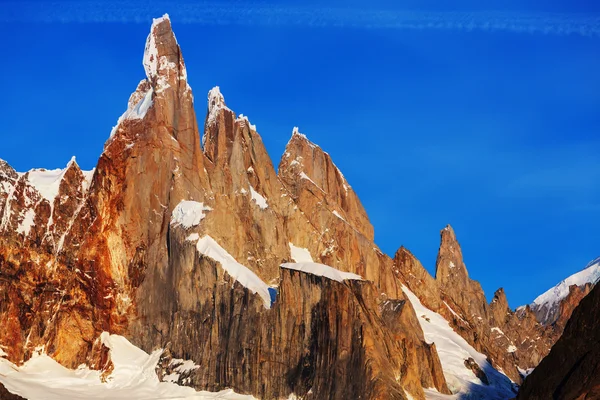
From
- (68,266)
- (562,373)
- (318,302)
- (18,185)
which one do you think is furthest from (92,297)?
(562,373)

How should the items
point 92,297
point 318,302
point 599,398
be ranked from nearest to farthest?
point 599,398 → point 318,302 → point 92,297

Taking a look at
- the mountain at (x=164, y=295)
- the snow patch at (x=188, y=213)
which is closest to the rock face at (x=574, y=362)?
the mountain at (x=164, y=295)

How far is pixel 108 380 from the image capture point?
602 feet

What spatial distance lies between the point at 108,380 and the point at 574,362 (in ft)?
319

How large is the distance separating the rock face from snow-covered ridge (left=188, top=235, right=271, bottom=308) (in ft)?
277

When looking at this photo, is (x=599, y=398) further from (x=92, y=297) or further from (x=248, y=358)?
(x=92, y=297)

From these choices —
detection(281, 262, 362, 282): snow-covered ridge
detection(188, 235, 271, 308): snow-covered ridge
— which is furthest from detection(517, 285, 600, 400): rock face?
detection(188, 235, 271, 308): snow-covered ridge

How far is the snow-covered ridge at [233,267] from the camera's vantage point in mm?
184500

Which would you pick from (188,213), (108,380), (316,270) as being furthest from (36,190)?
(316,270)

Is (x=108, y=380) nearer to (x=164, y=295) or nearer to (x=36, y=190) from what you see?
(x=164, y=295)

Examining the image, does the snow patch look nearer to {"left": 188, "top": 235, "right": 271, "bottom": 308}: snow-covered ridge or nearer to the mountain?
the mountain

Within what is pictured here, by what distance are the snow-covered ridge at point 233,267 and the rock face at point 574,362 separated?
8449 centimetres

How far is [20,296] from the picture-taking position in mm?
185250

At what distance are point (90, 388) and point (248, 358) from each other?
20.6 metres
